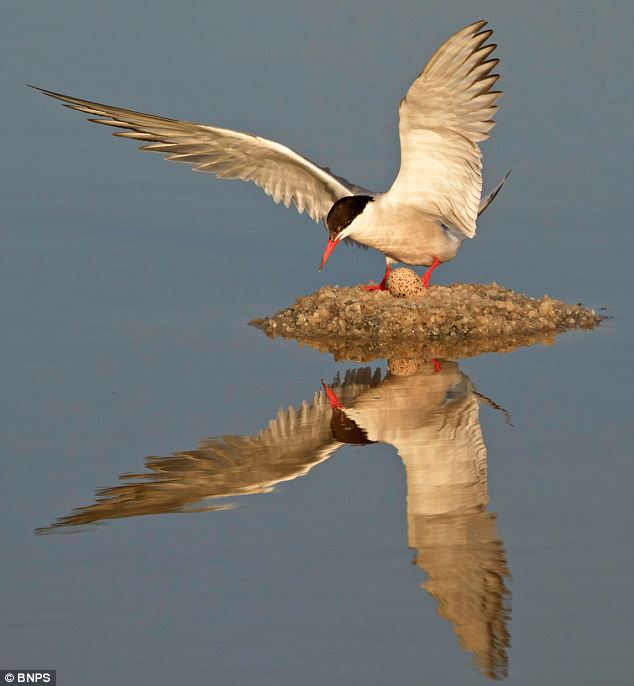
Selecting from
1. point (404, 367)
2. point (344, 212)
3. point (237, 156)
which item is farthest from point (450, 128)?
point (237, 156)

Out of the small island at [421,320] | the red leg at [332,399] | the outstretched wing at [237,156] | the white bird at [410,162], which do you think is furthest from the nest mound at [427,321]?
the outstretched wing at [237,156]

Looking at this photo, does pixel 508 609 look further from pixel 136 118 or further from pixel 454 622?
pixel 136 118

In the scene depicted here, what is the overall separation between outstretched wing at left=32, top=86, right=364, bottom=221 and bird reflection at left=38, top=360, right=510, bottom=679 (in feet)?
6.05

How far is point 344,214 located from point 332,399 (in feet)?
5.66

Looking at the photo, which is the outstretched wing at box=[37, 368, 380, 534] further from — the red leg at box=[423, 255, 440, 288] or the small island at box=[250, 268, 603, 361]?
the red leg at box=[423, 255, 440, 288]

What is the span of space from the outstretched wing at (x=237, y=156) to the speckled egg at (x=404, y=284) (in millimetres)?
699

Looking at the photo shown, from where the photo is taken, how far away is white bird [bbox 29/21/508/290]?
845 cm

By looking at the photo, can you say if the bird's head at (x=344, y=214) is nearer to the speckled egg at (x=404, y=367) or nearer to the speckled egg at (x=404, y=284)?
the speckled egg at (x=404, y=284)

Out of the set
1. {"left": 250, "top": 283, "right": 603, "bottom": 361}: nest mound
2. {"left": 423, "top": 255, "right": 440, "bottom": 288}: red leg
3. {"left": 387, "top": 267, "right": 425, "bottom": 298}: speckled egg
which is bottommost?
{"left": 250, "top": 283, "right": 603, "bottom": 361}: nest mound

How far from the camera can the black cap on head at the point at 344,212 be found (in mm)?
9117

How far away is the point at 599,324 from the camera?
918cm

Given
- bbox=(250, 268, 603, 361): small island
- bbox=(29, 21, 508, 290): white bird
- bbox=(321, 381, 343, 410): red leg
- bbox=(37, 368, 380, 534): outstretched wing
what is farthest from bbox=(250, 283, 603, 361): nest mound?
bbox=(37, 368, 380, 534): outstretched wing

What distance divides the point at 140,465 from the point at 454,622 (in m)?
2.18

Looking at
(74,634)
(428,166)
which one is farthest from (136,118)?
(74,634)
